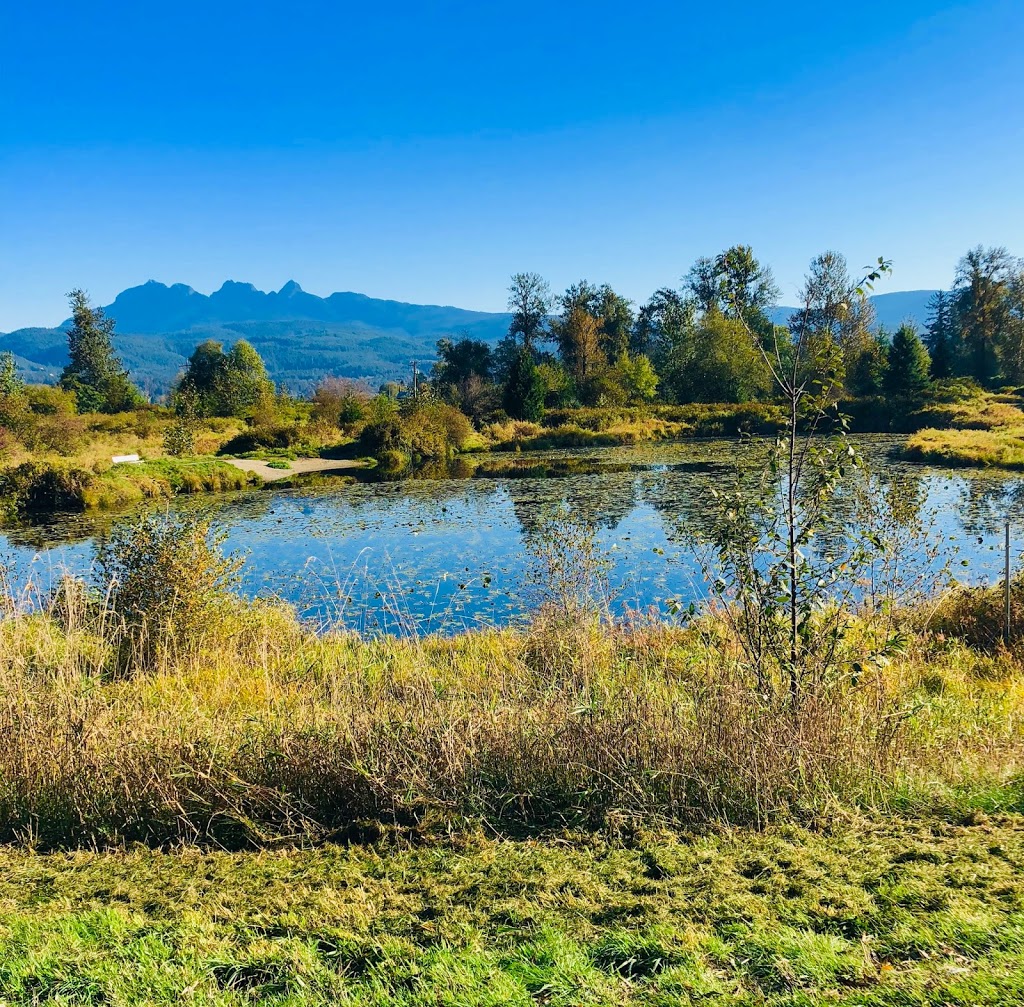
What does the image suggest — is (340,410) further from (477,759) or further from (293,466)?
(477,759)

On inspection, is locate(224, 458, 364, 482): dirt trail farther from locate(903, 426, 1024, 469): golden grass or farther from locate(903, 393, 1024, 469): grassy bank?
locate(903, 393, 1024, 469): grassy bank

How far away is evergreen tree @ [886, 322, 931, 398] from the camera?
4516 cm

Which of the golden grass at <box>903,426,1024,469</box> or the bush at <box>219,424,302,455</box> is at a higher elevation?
the bush at <box>219,424,302,455</box>

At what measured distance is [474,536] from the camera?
17984 mm

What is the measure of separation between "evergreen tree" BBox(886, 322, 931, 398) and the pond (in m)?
17.1

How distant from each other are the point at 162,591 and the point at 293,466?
29.6 m

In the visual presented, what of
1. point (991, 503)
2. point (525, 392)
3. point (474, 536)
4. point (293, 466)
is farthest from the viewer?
point (525, 392)

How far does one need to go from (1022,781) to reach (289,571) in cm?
1297

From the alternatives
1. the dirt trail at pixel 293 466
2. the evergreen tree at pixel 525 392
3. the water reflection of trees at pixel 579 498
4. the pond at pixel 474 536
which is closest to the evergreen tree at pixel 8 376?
the dirt trail at pixel 293 466

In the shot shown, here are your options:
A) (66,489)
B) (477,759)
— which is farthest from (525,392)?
(477,759)

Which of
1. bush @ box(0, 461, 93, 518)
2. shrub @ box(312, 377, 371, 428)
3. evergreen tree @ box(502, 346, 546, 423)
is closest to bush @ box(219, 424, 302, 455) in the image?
shrub @ box(312, 377, 371, 428)

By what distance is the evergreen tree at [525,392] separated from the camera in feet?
167

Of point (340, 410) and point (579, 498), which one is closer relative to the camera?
point (579, 498)

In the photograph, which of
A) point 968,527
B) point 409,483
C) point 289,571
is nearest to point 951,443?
point 968,527
